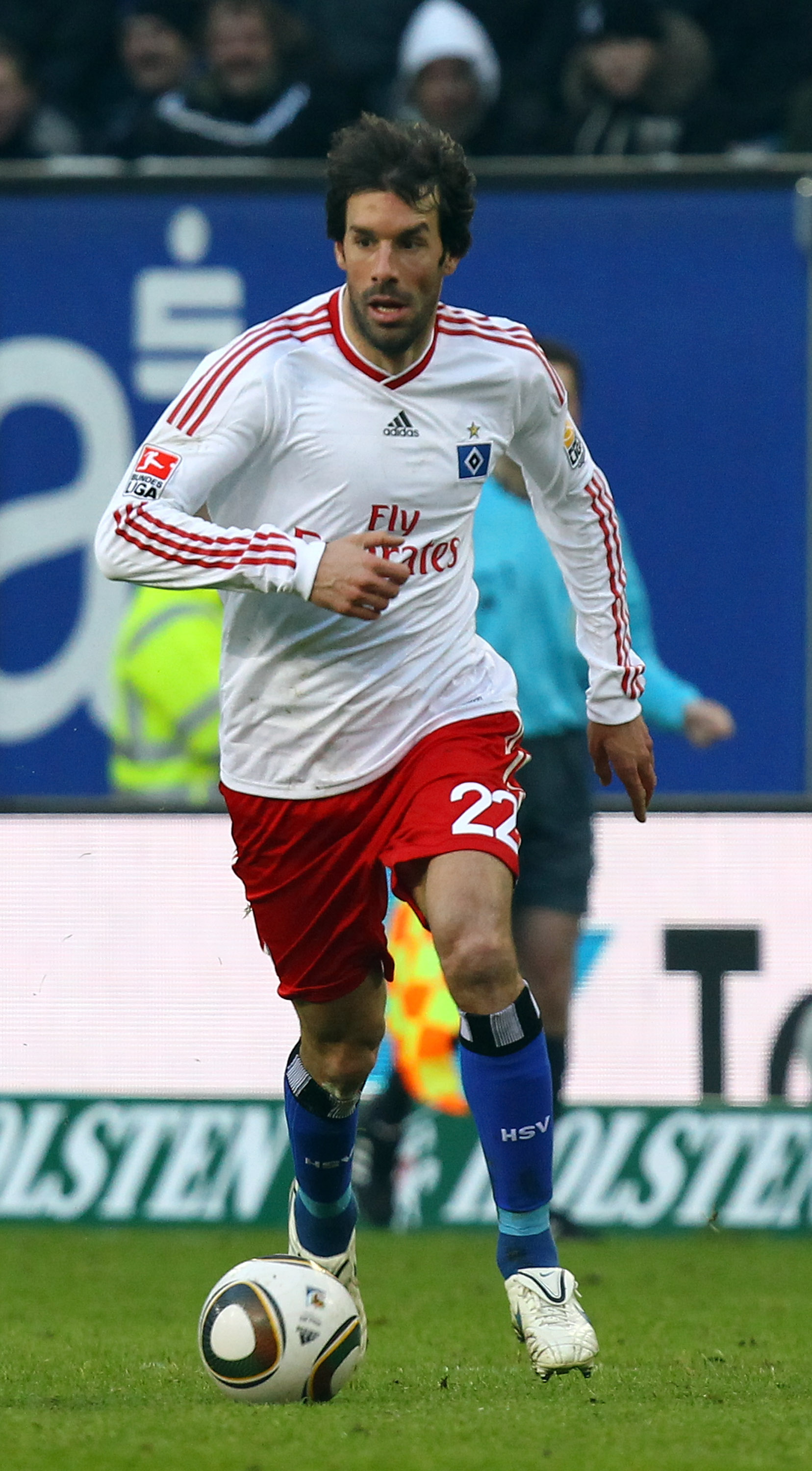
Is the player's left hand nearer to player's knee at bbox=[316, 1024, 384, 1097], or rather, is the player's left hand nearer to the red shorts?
the red shorts

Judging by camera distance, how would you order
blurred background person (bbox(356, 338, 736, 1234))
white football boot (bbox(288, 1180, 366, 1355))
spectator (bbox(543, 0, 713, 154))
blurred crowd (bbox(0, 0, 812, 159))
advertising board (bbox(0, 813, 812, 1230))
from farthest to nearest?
1. blurred crowd (bbox(0, 0, 812, 159))
2. spectator (bbox(543, 0, 713, 154))
3. advertising board (bbox(0, 813, 812, 1230))
4. blurred background person (bbox(356, 338, 736, 1234))
5. white football boot (bbox(288, 1180, 366, 1355))

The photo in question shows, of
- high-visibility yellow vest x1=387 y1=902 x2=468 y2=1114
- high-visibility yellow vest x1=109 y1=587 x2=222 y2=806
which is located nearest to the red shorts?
high-visibility yellow vest x1=387 y1=902 x2=468 y2=1114

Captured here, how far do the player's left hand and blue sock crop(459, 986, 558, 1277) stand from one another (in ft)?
2.24

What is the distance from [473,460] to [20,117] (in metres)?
7.01

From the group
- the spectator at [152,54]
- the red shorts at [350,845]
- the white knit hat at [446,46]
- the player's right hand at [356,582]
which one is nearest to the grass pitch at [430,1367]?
the red shorts at [350,845]

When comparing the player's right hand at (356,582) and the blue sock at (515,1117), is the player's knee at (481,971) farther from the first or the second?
the player's right hand at (356,582)

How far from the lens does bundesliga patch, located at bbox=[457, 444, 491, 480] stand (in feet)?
16.1

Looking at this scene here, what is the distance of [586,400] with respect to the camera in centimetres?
1029

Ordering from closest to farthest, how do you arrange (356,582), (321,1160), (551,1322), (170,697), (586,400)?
(356,582), (551,1322), (321,1160), (170,697), (586,400)

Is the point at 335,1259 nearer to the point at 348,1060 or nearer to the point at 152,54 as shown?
the point at 348,1060

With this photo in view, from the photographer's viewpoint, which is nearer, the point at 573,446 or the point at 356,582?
the point at 356,582

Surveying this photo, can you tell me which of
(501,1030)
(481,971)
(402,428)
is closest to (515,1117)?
(501,1030)

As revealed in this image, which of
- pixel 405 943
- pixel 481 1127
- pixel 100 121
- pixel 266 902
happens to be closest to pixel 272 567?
pixel 266 902

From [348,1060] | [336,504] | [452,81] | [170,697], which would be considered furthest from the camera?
[452,81]
